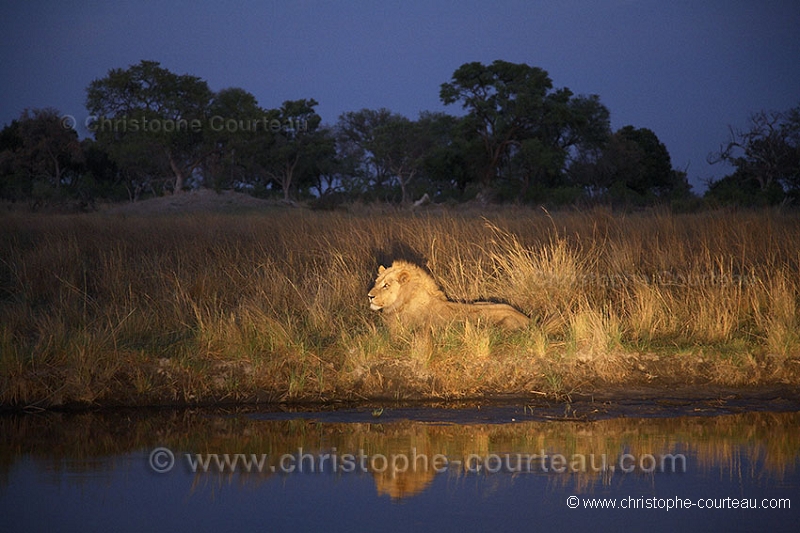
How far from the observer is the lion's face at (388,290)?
977 cm

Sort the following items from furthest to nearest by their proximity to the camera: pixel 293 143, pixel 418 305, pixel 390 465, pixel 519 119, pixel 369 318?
pixel 293 143 < pixel 519 119 < pixel 369 318 < pixel 418 305 < pixel 390 465

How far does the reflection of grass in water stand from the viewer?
21.4 feet

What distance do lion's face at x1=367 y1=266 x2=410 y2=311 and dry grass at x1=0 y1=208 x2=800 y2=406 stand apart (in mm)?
314

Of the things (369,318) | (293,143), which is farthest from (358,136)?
(369,318)

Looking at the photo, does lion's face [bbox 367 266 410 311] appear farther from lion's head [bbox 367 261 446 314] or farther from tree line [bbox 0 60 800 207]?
tree line [bbox 0 60 800 207]

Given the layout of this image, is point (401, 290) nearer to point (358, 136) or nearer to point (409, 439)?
point (409, 439)

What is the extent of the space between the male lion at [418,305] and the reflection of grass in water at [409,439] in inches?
81.3

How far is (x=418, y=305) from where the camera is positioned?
9.77 meters

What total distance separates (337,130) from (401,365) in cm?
5641

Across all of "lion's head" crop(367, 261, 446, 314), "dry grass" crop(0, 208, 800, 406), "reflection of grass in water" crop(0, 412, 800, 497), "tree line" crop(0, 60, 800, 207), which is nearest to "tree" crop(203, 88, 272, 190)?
"tree line" crop(0, 60, 800, 207)

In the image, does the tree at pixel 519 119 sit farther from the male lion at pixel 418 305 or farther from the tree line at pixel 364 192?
the male lion at pixel 418 305

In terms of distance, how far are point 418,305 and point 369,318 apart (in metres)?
0.90

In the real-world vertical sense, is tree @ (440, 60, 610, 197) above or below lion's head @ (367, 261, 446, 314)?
above

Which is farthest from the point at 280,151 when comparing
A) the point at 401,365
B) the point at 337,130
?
the point at 401,365
